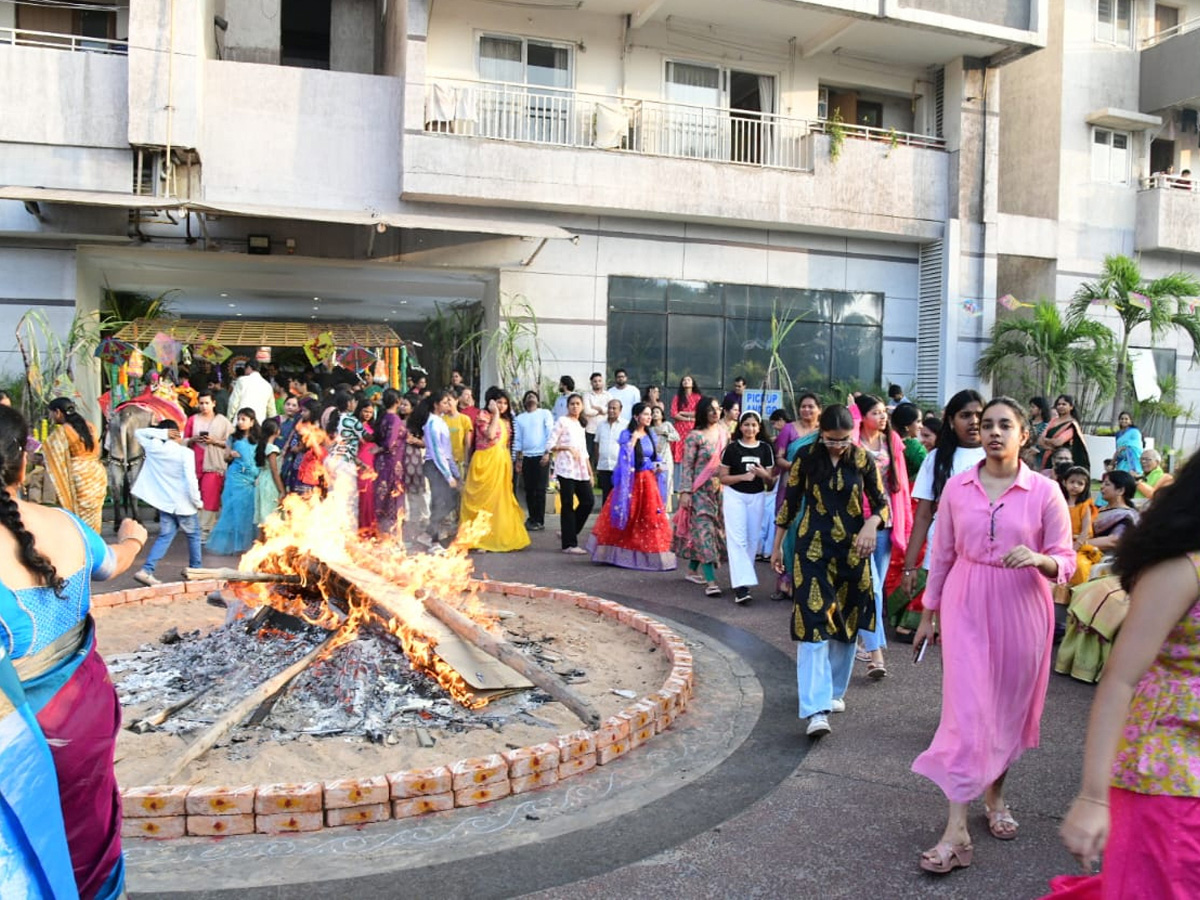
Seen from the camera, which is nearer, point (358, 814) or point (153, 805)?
point (153, 805)

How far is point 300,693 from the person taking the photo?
5.48 meters

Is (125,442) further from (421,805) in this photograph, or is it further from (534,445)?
(421,805)

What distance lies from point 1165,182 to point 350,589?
826 inches

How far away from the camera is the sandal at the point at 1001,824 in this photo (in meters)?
3.98

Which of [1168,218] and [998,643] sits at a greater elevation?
[1168,218]

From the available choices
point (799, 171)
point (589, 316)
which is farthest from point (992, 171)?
point (589, 316)

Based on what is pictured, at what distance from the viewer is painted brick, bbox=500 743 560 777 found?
439cm

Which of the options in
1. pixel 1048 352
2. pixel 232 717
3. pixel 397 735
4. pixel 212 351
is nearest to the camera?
pixel 232 717

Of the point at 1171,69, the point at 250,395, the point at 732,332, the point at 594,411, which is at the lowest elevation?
the point at 594,411

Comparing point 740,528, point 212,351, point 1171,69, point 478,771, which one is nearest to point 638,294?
point 212,351

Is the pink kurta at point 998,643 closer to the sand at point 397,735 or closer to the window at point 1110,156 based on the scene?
the sand at point 397,735

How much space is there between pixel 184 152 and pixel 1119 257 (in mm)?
16855

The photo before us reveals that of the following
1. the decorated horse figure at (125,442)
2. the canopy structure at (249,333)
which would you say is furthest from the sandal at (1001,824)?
the canopy structure at (249,333)

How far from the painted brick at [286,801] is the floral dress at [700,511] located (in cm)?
561
